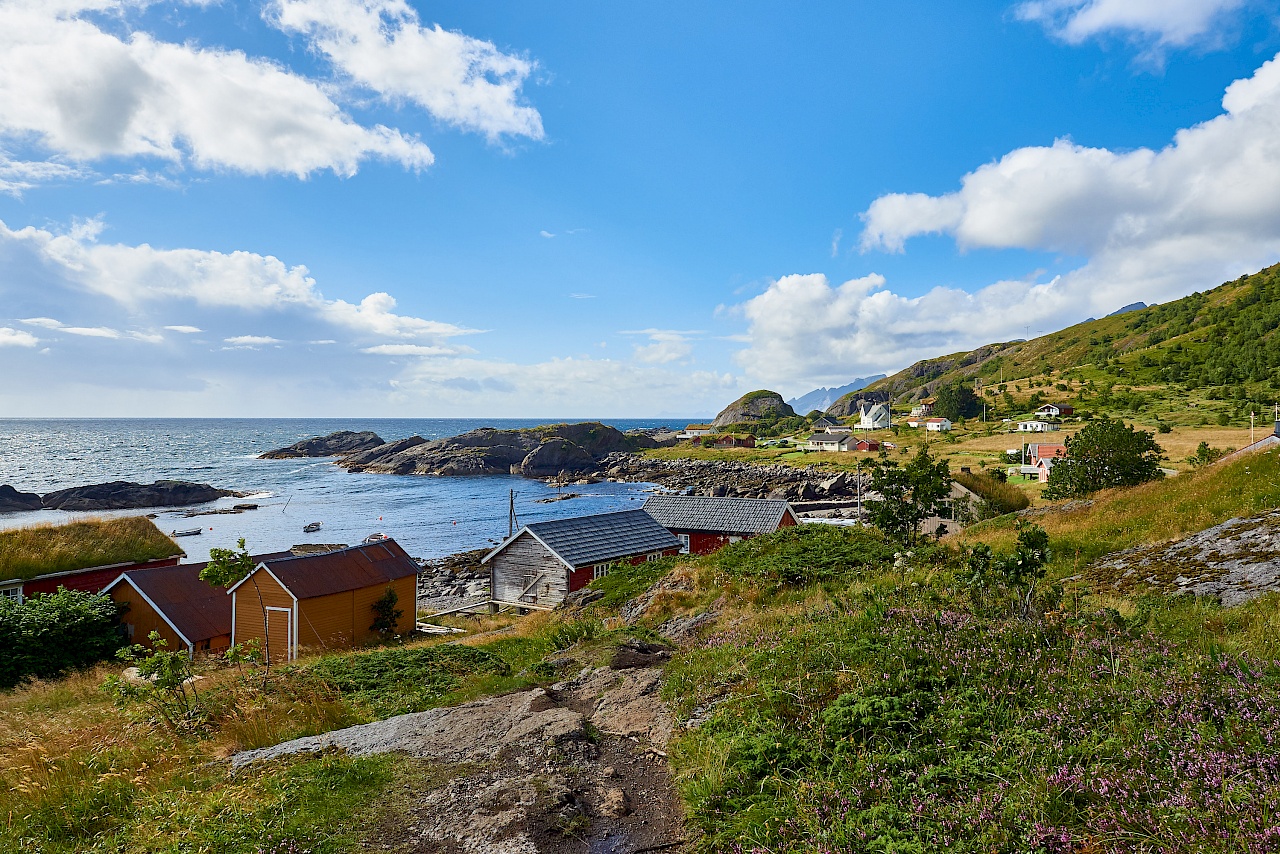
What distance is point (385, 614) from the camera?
28156 mm

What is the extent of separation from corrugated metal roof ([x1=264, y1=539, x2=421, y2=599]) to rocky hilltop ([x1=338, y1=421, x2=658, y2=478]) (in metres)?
98.9

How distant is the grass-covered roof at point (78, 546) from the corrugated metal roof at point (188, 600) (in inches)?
163

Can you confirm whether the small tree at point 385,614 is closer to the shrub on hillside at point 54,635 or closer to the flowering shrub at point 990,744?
the shrub on hillside at point 54,635

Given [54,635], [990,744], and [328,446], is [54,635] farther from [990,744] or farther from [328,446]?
[328,446]

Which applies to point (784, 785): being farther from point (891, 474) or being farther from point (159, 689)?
point (891, 474)

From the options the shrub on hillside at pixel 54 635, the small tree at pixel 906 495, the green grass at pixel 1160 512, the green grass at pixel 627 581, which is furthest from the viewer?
the green grass at pixel 627 581

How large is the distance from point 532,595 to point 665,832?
91.2ft

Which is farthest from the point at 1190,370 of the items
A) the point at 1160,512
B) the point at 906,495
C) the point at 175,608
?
the point at 175,608

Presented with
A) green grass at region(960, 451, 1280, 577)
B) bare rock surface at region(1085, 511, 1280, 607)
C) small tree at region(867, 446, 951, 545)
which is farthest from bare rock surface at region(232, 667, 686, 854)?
small tree at region(867, 446, 951, 545)

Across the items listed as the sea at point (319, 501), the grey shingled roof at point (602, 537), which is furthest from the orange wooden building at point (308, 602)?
the sea at point (319, 501)

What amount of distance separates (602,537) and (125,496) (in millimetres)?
92509

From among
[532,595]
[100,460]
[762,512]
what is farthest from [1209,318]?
[100,460]

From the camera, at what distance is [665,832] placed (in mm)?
5301

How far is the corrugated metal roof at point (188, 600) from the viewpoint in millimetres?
24328
